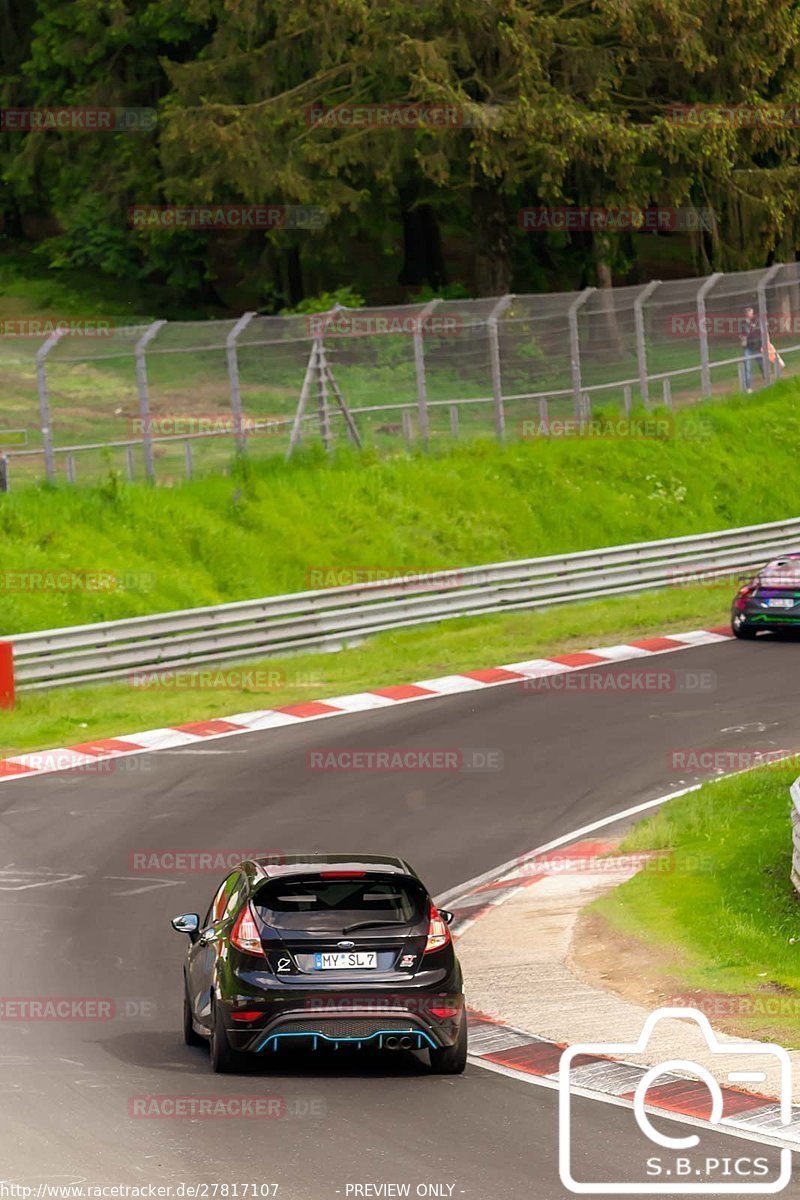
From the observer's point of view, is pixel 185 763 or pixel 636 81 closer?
pixel 185 763

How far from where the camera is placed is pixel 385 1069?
37.4 ft

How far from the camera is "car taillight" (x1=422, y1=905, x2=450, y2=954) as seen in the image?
11.1 metres

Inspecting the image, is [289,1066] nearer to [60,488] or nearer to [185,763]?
[185,763]

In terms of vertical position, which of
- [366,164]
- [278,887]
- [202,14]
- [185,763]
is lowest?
[185,763]

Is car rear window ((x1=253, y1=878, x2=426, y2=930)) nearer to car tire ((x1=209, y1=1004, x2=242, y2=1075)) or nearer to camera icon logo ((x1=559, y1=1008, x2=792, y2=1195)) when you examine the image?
car tire ((x1=209, y1=1004, x2=242, y2=1075))

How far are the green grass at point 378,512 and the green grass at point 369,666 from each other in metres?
2.17

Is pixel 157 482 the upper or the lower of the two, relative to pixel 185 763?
upper

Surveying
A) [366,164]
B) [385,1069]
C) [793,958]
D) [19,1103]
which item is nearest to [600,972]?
[793,958]

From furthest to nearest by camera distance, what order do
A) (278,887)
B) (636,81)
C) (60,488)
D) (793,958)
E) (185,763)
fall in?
(636,81)
(60,488)
(185,763)
(793,958)
(278,887)

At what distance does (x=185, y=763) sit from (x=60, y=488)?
946 cm

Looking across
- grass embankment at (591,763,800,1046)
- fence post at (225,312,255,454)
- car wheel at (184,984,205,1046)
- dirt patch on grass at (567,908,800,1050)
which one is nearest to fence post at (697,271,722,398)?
fence post at (225,312,255,454)

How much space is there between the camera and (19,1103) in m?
10.2

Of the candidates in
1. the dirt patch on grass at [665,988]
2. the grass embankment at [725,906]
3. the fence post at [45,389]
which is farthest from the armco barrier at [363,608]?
the dirt patch on grass at [665,988]

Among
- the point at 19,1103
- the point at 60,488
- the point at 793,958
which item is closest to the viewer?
the point at 19,1103
